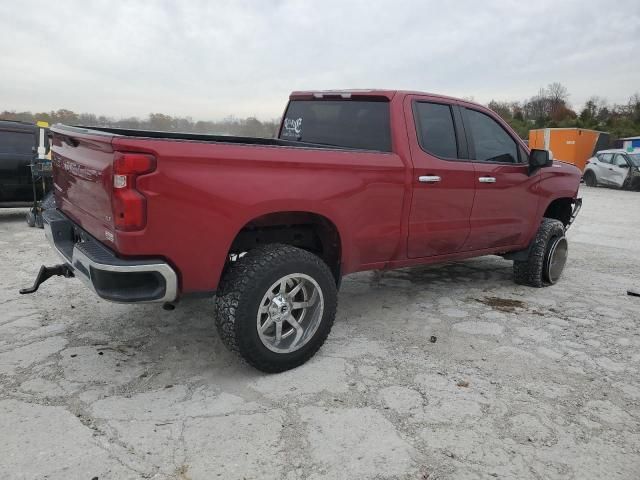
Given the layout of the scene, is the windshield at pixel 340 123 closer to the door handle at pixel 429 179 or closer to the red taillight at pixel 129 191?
the door handle at pixel 429 179

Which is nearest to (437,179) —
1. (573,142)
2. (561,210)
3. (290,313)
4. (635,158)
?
(290,313)

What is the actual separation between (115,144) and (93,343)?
1660 mm

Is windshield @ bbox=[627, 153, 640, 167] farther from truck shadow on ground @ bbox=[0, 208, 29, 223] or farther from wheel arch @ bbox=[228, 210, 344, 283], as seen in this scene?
truck shadow on ground @ bbox=[0, 208, 29, 223]

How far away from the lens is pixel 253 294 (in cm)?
295

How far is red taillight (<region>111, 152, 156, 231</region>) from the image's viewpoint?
8.26 ft

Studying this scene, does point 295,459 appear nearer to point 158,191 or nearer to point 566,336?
point 158,191

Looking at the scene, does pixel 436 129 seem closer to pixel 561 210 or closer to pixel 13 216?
pixel 561 210

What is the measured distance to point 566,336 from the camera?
13.0 feet

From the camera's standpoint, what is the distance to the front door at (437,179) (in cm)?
389

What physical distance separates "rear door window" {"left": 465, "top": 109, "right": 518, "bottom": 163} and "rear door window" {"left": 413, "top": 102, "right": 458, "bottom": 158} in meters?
0.26

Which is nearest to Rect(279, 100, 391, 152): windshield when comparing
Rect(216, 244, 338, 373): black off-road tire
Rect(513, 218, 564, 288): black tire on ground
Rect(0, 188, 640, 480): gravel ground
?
Rect(216, 244, 338, 373): black off-road tire

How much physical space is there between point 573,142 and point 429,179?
85.2ft

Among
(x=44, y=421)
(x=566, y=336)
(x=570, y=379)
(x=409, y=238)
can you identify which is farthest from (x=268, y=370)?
(x=566, y=336)

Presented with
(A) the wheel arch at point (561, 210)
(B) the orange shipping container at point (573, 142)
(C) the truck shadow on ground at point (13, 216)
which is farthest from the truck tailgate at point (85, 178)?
(B) the orange shipping container at point (573, 142)
